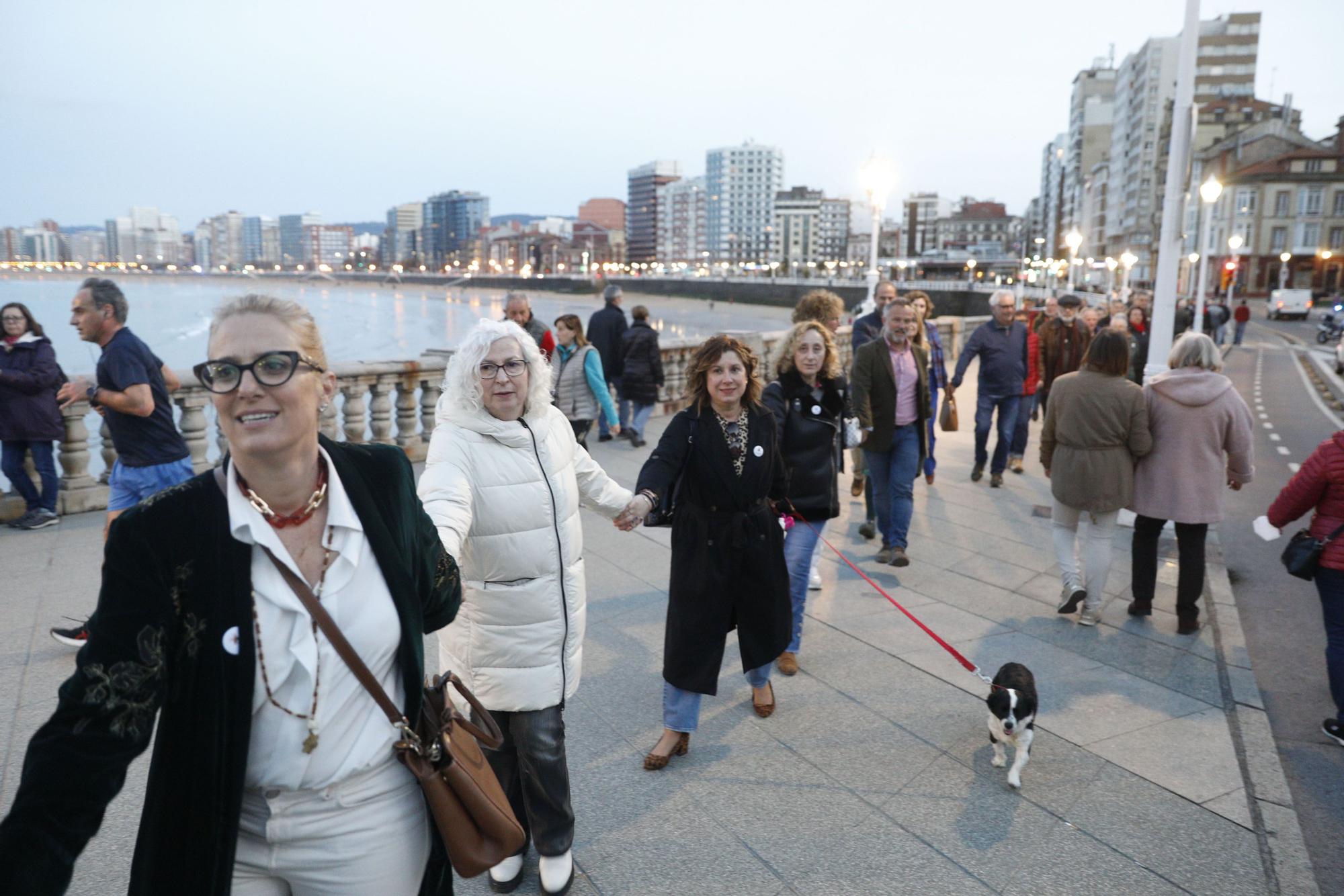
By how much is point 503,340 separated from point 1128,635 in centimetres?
437

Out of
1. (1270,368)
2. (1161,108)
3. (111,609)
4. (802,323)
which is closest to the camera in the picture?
(111,609)

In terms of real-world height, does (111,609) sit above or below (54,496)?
above

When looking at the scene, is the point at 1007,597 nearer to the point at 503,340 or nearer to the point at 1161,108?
the point at 503,340

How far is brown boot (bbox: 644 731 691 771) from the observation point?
3.87 metres

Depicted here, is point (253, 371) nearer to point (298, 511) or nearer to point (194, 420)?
point (298, 511)

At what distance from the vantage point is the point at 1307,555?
14.4 feet

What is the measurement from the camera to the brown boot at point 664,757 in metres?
3.87

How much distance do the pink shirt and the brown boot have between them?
3.53 m

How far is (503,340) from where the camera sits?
295 cm

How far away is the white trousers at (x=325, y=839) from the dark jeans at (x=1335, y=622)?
4432mm

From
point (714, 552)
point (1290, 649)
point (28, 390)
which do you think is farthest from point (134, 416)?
point (1290, 649)

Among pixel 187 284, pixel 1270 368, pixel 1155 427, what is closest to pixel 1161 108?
pixel 1270 368

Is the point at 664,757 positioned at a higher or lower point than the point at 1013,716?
lower

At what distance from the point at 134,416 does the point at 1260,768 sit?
226 inches
